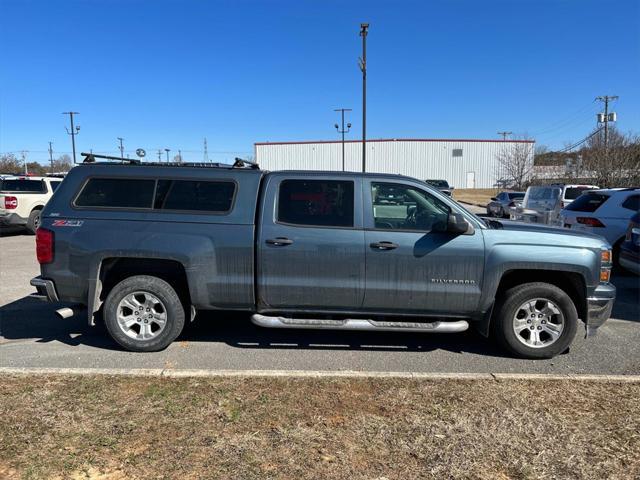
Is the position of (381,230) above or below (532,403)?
above

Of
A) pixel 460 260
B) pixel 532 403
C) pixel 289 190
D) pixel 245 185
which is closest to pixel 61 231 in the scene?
pixel 245 185

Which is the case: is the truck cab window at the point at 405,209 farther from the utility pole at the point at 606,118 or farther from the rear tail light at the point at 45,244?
the utility pole at the point at 606,118

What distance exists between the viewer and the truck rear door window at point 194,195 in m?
4.80

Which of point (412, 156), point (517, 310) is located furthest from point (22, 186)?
point (412, 156)

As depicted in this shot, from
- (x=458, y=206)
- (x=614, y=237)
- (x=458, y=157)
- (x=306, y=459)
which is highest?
(x=458, y=157)

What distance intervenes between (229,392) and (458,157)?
66.4 metres

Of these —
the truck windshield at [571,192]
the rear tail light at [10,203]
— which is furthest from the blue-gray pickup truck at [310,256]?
the truck windshield at [571,192]

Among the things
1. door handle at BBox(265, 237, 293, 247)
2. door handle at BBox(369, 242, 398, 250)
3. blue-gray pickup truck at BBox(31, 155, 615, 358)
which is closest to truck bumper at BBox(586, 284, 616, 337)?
blue-gray pickup truck at BBox(31, 155, 615, 358)

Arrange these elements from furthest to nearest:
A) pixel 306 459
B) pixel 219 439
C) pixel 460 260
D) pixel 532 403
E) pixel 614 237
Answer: pixel 614 237, pixel 460 260, pixel 532 403, pixel 219 439, pixel 306 459

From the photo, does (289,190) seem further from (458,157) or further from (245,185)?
(458,157)

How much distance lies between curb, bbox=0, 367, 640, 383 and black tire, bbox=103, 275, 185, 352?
0.53m

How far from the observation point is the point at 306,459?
297cm

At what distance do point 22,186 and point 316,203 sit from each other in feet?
43.7

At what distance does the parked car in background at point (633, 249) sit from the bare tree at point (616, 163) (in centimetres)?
2044
